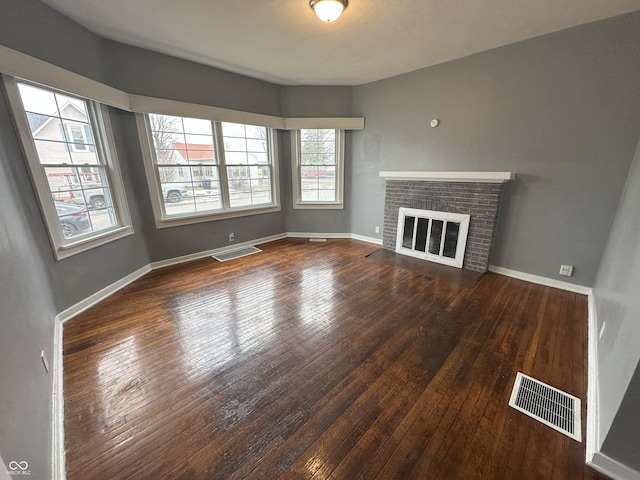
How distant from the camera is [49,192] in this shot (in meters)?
2.31

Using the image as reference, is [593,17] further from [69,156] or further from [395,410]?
[69,156]

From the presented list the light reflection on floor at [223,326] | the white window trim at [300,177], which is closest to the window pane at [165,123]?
the white window trim at [300,177]

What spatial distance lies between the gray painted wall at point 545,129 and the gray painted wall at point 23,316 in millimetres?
4380

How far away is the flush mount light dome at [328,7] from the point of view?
2.00 m

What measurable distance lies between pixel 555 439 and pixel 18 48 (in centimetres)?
457

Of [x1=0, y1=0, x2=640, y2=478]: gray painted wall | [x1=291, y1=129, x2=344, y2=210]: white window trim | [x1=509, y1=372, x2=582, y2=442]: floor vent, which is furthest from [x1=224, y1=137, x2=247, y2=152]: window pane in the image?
[x1=509, y1=372, x2=582, y2=442]: floor vent

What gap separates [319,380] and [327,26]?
3.20m

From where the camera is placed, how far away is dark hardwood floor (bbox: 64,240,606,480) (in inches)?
50.2

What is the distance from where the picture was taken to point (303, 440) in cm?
136

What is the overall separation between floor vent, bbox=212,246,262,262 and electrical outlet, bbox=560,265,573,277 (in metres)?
4.16

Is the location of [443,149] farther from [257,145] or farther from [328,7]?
[257,145]

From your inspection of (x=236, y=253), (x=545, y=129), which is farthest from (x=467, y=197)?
(x=236, y=253)

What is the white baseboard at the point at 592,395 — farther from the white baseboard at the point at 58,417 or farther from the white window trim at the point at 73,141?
the white window trim at the point at 73,141

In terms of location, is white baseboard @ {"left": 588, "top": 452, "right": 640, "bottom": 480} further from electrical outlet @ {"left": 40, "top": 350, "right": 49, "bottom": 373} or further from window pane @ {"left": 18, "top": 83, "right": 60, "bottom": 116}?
window pane @ {"left": 18, "top": 83, "right": 60, "bottom": 116}
